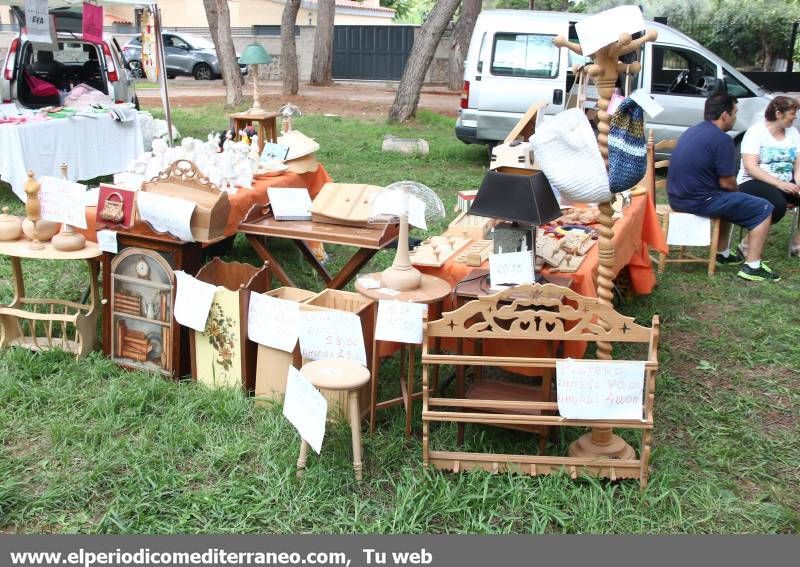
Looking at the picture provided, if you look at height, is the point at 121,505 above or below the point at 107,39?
below

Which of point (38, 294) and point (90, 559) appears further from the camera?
point (38, 294)

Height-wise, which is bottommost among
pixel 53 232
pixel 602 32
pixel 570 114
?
pixel 53 232

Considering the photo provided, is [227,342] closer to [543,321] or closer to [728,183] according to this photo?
[543,321]

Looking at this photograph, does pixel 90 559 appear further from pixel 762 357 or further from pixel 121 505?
pixel 762 357

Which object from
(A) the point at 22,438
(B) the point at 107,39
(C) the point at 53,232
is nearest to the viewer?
(A) the point at 22,438

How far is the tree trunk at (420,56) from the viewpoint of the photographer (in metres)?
10.7

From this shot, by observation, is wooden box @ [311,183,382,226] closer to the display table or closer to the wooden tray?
the wooden tray

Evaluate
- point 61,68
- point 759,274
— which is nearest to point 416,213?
point 759,274

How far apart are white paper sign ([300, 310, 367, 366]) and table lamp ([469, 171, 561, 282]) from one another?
2.20ft

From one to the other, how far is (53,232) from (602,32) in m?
2.77

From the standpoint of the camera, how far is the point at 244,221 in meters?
3.72

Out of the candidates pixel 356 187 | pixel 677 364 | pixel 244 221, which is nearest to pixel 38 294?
pixel 244 221

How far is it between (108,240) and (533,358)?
6.79ft

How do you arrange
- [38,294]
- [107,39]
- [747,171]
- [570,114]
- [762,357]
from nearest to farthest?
[570,114] → [762,357] → [38,294] → [747,171] → [107,39]
